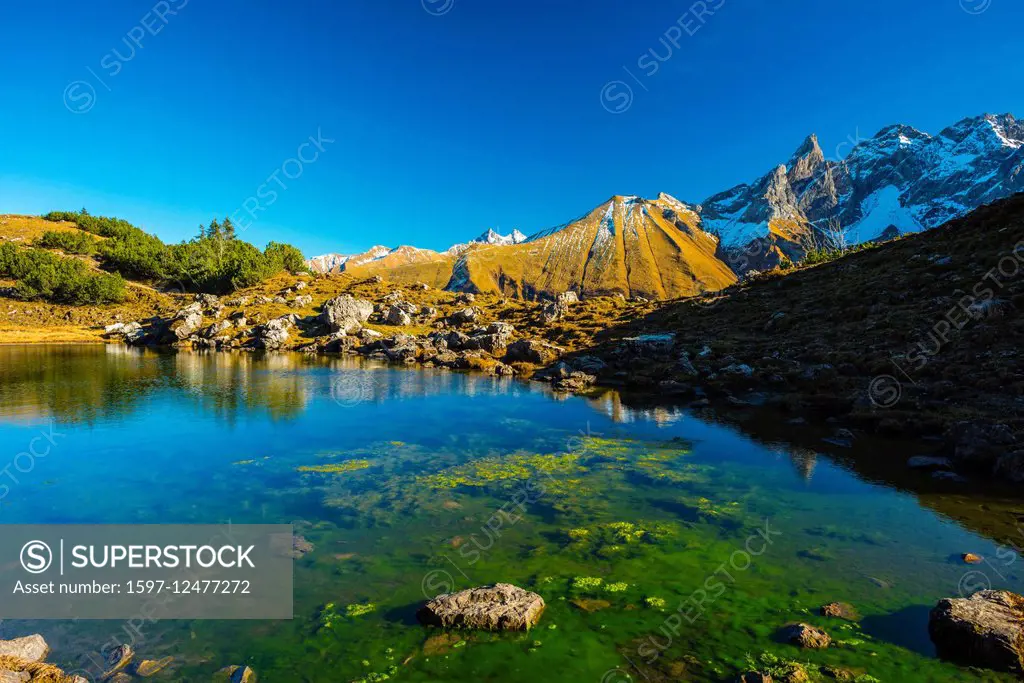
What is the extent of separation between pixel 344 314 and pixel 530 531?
305 ft

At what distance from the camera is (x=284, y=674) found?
11383 mm

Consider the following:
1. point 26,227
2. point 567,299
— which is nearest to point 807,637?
point 567,299

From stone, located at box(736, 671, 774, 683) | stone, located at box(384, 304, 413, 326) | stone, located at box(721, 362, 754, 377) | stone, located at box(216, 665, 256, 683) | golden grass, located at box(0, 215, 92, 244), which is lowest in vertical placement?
stone, located at box(216, 665, 256, 683)

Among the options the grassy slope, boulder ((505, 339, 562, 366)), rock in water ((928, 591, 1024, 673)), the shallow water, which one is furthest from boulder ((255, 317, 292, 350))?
rock in water ((928, 591, 1024, 673))

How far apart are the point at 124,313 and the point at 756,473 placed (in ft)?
498

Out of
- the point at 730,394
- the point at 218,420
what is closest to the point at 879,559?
the point at 730,394

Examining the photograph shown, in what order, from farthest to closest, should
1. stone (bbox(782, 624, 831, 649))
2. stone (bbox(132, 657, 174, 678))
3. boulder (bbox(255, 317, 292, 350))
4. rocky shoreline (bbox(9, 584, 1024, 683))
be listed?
1. boulder (bbox(255, 317, 292, 350))
2. stone (bbox(782, 624, 831, 649))
3. stone (bbox(132, 657, 174, 678))
4. rocky shoreline (bbox(9, 584, 1024, 683))

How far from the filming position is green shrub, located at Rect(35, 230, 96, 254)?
145 meters

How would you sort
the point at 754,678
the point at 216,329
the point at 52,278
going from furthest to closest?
the point at 52,278, the point at 216,329, the point at 754,678

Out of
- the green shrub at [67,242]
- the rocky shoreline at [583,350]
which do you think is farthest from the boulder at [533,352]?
the green shrub at [67,242]

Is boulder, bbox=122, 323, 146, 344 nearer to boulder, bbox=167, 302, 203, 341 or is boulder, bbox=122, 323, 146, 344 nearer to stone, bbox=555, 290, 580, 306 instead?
boulder, bbox=167, 302, 203, 341

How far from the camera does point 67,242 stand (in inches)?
5782

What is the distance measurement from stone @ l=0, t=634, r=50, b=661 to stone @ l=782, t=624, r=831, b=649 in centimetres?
→ 1838

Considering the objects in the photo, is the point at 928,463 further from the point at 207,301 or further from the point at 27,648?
the point at 207,301
